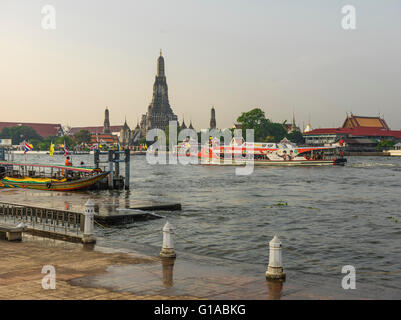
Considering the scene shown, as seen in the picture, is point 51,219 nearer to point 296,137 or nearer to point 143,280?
point 143,280

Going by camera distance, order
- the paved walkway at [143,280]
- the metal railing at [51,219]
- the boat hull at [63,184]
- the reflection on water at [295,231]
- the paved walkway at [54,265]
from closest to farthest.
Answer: the paved walkway at [54,265] < the paved walkway at [143,280] < the reflection on water at [295,231] < the metal railing at [51,219] < the boat hull at [63,184]

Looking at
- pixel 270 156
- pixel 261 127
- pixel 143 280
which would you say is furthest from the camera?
pixel 261 127

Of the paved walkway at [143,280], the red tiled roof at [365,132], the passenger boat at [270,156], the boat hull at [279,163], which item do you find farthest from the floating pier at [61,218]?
the red tiled roof at [365,132]

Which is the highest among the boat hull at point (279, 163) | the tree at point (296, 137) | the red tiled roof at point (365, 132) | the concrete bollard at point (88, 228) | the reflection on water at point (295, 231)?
the red tiled roof at point (365, 132)

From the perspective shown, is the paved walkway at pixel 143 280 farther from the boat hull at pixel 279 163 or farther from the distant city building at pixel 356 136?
the distant city building at pixel 356 136

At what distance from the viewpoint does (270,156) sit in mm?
116562

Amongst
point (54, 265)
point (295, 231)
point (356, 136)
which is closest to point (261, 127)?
point (356, 136)

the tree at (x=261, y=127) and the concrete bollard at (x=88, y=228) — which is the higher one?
the tree at (x=261, y=127)

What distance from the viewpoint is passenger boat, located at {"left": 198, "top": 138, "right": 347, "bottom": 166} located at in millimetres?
107375

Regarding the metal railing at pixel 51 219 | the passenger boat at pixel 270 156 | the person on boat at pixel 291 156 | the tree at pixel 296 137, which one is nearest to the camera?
the metal railing at pixel 51 219

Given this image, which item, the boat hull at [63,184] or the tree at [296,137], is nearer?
the boat hull at [63,184]

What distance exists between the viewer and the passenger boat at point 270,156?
107375mm
